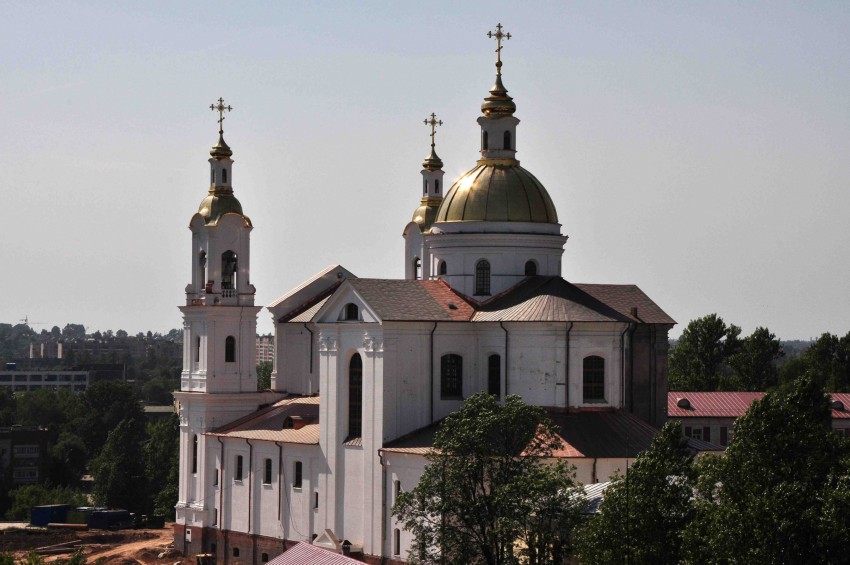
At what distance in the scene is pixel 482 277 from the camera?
58.0m

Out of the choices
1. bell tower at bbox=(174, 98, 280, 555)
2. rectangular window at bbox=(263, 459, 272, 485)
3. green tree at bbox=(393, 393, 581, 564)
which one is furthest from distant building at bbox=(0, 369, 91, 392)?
green tree at bbox=(393, 393, 581, 564)

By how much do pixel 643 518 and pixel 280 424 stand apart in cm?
2610

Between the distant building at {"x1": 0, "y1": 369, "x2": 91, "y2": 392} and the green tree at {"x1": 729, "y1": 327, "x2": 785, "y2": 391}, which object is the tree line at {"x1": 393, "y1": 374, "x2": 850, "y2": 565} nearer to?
the green tree at {"x1": 729, "y1": 327, "x2": 785, "y2": 391}

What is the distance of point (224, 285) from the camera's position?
66.0 metres

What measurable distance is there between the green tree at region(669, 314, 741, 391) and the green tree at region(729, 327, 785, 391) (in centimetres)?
89

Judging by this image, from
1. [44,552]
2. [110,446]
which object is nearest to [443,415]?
[44,552]

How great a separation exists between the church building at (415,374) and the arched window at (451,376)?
46mm

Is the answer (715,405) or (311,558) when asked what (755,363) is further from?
(311,558)

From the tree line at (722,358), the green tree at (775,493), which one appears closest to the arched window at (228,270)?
the green tree at (775,493)

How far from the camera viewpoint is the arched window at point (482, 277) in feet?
190

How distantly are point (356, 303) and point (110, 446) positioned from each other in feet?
142

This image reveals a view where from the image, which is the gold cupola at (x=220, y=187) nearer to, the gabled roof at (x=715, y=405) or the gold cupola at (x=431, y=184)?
the gold cupola at (x=431, y=184)

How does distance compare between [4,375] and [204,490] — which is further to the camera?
[4,375]

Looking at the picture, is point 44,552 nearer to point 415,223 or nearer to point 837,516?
point 415,223
